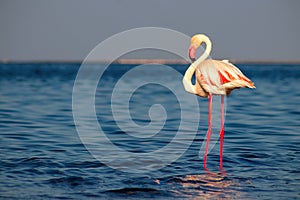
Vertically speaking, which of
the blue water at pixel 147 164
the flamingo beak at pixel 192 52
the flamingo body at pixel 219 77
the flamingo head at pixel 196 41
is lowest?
the blue water at pixel 147 164

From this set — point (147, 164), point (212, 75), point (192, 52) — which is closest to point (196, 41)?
point (192, 52)

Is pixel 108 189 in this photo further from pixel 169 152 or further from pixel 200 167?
pixel 169 152

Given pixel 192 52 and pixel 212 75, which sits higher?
pixel 192 52

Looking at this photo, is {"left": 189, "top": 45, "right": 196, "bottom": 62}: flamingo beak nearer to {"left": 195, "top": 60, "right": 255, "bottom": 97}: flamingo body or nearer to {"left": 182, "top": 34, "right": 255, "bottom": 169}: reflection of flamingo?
{"left": 182, "top": 34, "right": 255, "bottom": 169}: reflection of flamingo

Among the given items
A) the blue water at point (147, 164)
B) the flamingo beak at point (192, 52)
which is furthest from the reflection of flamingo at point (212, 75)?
the blue water at point (147, 164)

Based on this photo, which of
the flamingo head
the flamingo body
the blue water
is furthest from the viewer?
the flamingo head

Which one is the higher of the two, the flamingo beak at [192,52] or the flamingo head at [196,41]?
the flamingo head at [196,41]

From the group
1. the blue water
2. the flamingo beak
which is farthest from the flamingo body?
the blue water

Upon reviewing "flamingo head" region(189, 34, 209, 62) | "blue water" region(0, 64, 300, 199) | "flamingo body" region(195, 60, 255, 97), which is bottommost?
"blue water" region(0, 64, 300, 199)

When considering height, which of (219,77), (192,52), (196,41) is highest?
(196,41)

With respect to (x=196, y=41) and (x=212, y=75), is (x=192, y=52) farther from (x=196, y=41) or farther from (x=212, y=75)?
(x=212, y=75)

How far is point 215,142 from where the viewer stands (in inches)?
494

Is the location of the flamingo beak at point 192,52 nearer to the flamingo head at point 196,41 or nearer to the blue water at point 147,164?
the flamingo head at point 196,41

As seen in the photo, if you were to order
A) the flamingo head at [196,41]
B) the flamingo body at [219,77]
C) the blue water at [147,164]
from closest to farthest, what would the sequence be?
the blue water at [147,164] → the flamingo body at [219,77] → the flamingo head at [196,41]
